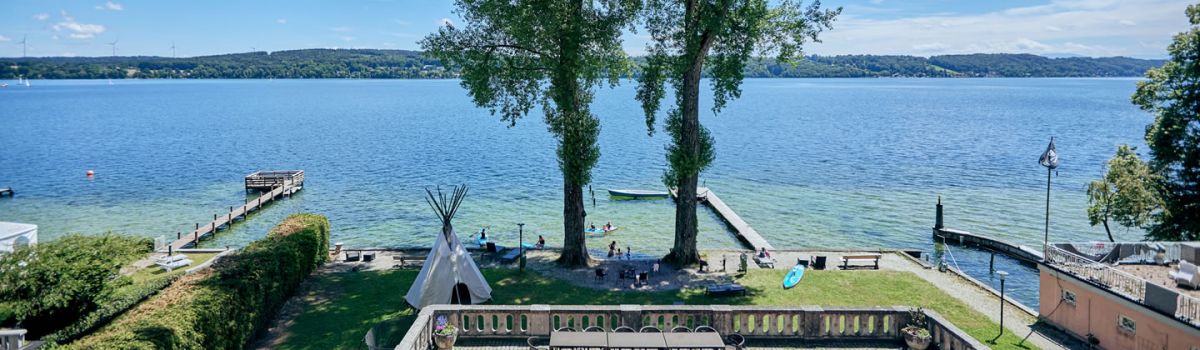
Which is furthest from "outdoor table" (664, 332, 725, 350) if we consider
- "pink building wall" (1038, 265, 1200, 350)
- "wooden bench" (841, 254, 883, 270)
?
"wooden bench" (841, 254, 883, 270)

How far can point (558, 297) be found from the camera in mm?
24859

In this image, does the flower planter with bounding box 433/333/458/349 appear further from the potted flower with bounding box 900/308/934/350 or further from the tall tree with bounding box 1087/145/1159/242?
the tall tree with bounding box 1087/145/1159/242

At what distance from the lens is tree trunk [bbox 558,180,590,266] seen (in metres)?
29.4

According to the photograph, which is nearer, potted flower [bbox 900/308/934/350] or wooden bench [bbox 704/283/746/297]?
potted flower [bbox 900/308/934/350]

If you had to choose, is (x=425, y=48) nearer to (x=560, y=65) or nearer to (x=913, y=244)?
(x=560, y=65)

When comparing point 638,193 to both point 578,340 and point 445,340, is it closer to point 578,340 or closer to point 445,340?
point 445,340

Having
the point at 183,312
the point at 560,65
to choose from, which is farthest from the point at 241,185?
the point at 183,312

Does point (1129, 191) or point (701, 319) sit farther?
point (1129, 191)

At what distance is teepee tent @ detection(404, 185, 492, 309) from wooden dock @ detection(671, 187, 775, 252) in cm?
1562

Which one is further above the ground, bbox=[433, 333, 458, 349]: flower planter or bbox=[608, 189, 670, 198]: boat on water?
bbox=[433, 333, 458, 349]: flower planter

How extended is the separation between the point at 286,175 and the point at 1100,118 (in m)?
150

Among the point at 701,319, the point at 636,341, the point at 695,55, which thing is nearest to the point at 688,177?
the point at 695,55

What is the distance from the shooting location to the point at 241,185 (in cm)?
6138

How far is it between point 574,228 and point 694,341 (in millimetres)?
14663
